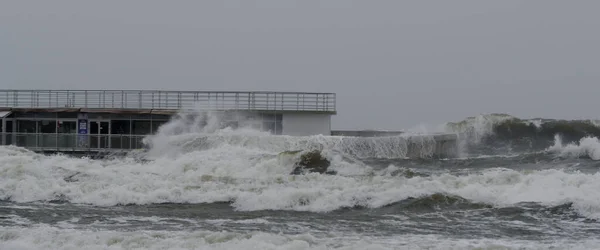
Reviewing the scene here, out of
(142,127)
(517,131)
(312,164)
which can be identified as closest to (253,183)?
(312,164)

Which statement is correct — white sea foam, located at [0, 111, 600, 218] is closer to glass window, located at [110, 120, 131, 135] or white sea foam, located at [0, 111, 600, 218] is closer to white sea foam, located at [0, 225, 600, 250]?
white sea foam, located at [0, 225, 600, 250]

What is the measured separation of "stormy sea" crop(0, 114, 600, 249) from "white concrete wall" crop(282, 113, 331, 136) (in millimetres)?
2546

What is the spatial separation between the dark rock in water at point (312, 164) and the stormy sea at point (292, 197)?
59 millimetres

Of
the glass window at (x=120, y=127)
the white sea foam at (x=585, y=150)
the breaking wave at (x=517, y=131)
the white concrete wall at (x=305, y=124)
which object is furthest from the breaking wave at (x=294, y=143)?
the breaking wave at (x=517, y=131)

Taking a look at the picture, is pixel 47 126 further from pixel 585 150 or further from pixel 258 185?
pixel 585 150

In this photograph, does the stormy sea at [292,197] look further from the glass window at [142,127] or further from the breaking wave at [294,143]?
the glass window at [142,127]

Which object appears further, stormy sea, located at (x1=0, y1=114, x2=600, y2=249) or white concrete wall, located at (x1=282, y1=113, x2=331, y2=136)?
white concrete wall, located at (x1=282, y1=113, x2=331, y2=136)

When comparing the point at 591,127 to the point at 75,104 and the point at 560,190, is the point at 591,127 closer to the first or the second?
the point at 560,190

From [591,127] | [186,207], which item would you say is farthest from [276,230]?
[591,127]

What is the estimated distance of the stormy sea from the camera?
12.8m

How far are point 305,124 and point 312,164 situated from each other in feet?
32.5

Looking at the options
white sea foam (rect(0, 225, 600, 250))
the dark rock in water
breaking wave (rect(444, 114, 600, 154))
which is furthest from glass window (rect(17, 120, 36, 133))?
white sea foam (rect(0, 225, 600, 250))

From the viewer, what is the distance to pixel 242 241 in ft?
39.8

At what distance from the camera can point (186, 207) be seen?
59.6ft
